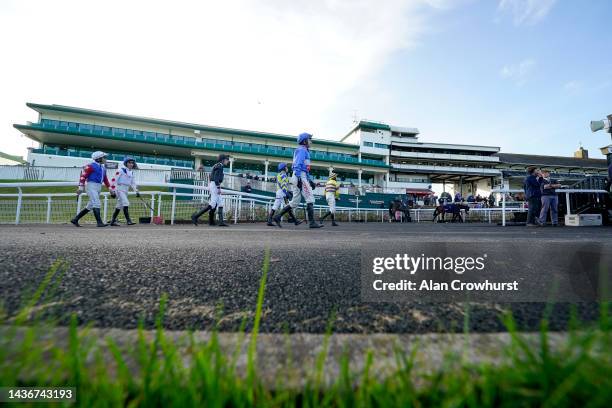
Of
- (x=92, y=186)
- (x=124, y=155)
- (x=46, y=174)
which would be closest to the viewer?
(x=92, y=186)

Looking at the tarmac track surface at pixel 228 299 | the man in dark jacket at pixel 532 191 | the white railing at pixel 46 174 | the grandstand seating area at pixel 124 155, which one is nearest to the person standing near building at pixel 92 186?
the tarmac track surface at pixel 228 299

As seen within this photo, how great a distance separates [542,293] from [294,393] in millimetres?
1534

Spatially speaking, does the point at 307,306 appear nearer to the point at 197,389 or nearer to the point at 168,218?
the point at 197,389

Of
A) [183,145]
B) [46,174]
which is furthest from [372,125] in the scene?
[46,174]

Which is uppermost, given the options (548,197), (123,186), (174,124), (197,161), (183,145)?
(174,124)

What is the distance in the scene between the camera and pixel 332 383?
0.61m

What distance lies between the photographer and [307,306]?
1280 mm

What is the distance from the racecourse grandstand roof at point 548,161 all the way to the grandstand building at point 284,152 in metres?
0.20

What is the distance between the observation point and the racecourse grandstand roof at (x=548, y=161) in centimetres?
5609

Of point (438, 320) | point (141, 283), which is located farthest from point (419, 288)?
point (141, 283)

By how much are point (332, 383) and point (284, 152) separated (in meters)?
45.9

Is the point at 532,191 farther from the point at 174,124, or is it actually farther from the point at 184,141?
the point at 174,124

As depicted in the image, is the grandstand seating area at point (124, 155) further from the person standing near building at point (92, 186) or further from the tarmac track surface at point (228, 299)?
the tarmac track surface at point (228, 299)

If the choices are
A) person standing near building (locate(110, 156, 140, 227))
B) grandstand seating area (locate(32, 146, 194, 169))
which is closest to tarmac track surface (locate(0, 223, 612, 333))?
person standing near building (locate(110, 156, 140, 227))
